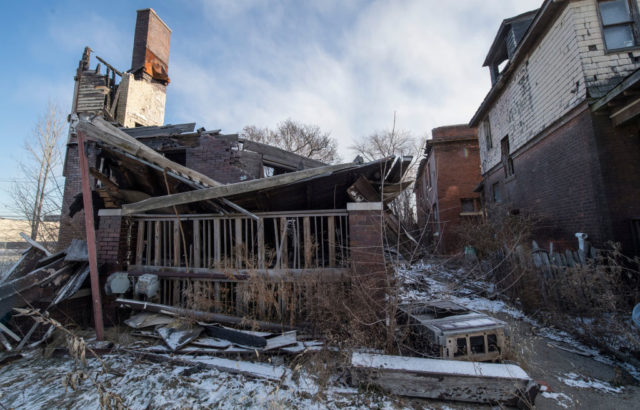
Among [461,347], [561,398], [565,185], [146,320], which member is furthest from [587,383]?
[146,320]

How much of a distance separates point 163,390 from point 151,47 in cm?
1854

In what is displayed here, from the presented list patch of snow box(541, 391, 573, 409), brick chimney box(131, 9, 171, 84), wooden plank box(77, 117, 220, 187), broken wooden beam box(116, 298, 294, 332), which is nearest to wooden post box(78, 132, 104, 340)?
wooden plank box(77, 117, 220, 187)

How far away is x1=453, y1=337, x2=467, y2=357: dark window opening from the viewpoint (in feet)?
11.1

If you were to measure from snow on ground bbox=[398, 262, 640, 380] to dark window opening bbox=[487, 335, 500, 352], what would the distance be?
72cm

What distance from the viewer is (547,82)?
8508mm

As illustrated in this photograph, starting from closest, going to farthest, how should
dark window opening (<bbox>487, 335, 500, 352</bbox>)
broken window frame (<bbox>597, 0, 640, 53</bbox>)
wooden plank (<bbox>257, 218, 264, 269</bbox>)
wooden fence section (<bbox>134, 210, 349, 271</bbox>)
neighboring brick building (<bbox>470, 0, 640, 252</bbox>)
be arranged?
1. dark window opening (<bbox>487, 335, 500, 352</bbox>)
2. wooden fence section (<bbox>134, 210, 349, 271</bbox>)
3. wooden plank (<bbox>257, 218, 264, 269</bbox>)
4. neighboring brick building (<bbox>470, 0, 640, 252</bbox>)
5. broken window frame (<bbox>597, 0, 640, 53</bbox>)

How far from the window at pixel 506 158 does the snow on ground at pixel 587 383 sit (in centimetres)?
1005

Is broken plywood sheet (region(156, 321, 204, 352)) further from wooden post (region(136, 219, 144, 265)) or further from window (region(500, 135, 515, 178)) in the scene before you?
window (region(500, 135, 515, 178))

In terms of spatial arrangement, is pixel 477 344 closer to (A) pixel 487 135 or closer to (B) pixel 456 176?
(A) pixel 487 135

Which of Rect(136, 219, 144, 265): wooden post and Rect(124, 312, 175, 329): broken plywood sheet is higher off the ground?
Rect(136, 219, 144, 265): wooden post

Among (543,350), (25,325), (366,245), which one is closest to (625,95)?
(543,350)

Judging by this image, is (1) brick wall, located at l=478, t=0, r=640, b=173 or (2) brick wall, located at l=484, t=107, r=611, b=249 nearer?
(2) brick wall, located at l=484, t=107, r=611, b=249

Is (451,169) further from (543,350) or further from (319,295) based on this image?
(319,295)

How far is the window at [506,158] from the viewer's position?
1160cm
